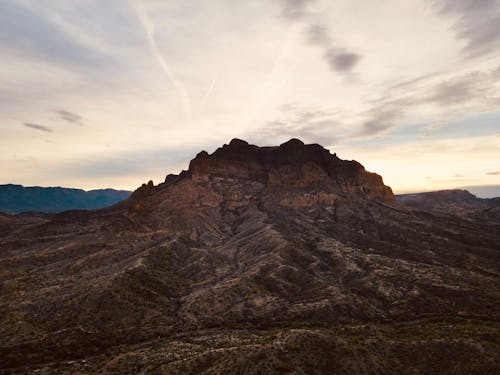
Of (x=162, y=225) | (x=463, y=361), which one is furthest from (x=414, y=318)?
(x=162, y=225)

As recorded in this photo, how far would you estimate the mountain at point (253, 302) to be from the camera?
68438mm

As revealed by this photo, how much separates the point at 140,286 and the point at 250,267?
40800 mm

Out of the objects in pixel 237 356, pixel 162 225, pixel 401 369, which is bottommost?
pixel 401 369

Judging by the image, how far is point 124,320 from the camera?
91.8m

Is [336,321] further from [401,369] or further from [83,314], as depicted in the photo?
[83,314]

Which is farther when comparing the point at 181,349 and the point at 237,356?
the point at 181,349

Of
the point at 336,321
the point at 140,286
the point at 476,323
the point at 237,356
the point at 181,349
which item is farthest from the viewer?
the point at 140,286

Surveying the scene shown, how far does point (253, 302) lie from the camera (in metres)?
105

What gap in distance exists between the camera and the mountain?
68.4 metres

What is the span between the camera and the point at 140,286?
10819 centimetres

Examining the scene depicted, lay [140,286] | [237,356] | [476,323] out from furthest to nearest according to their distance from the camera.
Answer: [140,286] < [476,323] < [237,356]

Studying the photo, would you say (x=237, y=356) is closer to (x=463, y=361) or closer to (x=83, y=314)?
(x=463, y=361)

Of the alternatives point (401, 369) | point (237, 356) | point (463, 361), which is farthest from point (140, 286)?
A: point (463, 361)

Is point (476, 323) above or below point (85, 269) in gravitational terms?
below
